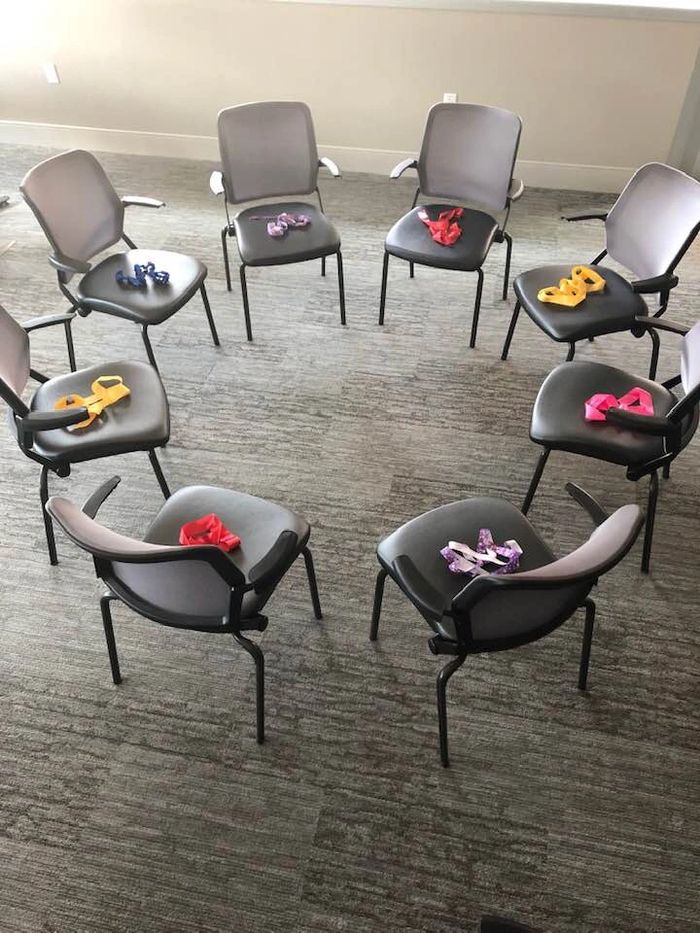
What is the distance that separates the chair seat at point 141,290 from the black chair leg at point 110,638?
1233 millimetres

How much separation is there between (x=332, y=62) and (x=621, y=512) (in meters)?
3.57

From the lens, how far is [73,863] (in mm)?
1885

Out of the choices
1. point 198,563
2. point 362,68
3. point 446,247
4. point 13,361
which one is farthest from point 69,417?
point 362,68

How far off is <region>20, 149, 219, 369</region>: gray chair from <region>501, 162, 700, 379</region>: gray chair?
1.41 metres

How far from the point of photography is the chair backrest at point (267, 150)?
328 centimetres

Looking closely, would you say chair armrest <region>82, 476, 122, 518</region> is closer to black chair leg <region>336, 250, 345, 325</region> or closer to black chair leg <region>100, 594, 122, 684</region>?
black chair leg <region>100, 594, 122, 684</region>

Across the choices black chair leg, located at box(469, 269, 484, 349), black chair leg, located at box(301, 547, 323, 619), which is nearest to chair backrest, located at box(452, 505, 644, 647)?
black chair leg, located at box(301, 547, 323, 619)

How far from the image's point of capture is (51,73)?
15.1ft

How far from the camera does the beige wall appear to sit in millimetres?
3943

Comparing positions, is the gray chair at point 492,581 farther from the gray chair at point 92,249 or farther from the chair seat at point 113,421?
the gray chair at point 92,249

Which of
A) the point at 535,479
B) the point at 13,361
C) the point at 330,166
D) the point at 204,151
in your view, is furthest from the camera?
the point at 204,151

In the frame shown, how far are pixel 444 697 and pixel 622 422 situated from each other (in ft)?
3.22

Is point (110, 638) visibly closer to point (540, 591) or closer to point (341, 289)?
point (540, 591)

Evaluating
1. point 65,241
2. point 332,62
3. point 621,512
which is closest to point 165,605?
point 621,512
